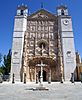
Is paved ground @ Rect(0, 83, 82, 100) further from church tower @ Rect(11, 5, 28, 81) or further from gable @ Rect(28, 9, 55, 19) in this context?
gable @ Rect(28, 9, 55, 19)

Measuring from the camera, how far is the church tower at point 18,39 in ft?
82.2

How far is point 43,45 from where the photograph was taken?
27469 mm

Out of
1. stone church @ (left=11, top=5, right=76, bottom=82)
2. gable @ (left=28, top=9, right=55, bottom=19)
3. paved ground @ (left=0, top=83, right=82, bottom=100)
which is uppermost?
gable @ (left=28, top=9, right=55, bottom=19)

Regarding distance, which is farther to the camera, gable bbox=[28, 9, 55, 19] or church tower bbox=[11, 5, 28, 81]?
gable bbox=[28, 9, 55, 19]

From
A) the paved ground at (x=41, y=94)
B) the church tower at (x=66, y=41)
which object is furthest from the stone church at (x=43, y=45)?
the paved ground at (x=41, y=94)

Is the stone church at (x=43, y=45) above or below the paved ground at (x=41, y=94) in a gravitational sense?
above

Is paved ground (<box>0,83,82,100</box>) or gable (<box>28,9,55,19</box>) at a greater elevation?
gable (<box>28,9,55,19</box>)

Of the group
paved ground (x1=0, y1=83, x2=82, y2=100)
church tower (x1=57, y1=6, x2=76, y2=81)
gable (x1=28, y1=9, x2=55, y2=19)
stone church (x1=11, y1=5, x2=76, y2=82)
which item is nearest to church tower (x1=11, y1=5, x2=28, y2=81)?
stone church (x1=11, y1=5, x2=76, y2=82)

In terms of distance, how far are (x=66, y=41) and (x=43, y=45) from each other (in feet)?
14.5

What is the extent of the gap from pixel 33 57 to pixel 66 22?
32.0 feet

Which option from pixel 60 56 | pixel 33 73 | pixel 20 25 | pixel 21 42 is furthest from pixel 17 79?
pixel 20 25

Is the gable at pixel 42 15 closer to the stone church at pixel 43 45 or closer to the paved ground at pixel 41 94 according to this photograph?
the stone church at pixel 43 45

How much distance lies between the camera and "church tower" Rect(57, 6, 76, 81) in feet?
82.4

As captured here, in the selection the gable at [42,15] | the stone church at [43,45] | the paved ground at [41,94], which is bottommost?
the paved ground at [41,94]
